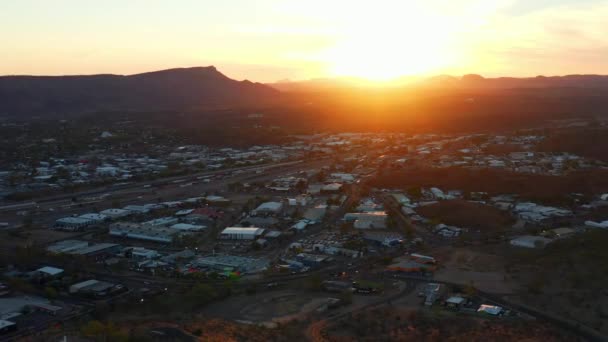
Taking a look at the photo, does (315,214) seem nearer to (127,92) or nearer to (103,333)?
(103,333)

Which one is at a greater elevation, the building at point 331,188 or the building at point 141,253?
the building at point 331,188

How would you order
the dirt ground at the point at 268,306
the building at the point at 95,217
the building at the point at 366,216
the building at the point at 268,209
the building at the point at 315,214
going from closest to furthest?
the dirt ground at the point at 268,306 → the building at the point at 366,216 → the building at the point at 315,214 → the building at the point at 95,217 → the building at the point at 268,209

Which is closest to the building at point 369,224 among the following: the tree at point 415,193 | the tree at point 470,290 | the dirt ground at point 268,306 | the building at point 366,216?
the building at point 366,216

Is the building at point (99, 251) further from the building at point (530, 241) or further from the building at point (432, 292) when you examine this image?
the building at point (530, 241)

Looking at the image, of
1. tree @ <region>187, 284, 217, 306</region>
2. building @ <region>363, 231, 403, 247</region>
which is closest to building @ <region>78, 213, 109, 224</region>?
tree @ <region>187, 284, 217, 306</region>

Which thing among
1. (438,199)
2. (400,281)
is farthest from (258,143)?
(400,281)

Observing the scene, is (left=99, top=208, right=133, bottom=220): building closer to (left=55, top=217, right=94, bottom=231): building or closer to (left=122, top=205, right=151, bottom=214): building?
(left=122, top=205, right=151, bottom=214): building
